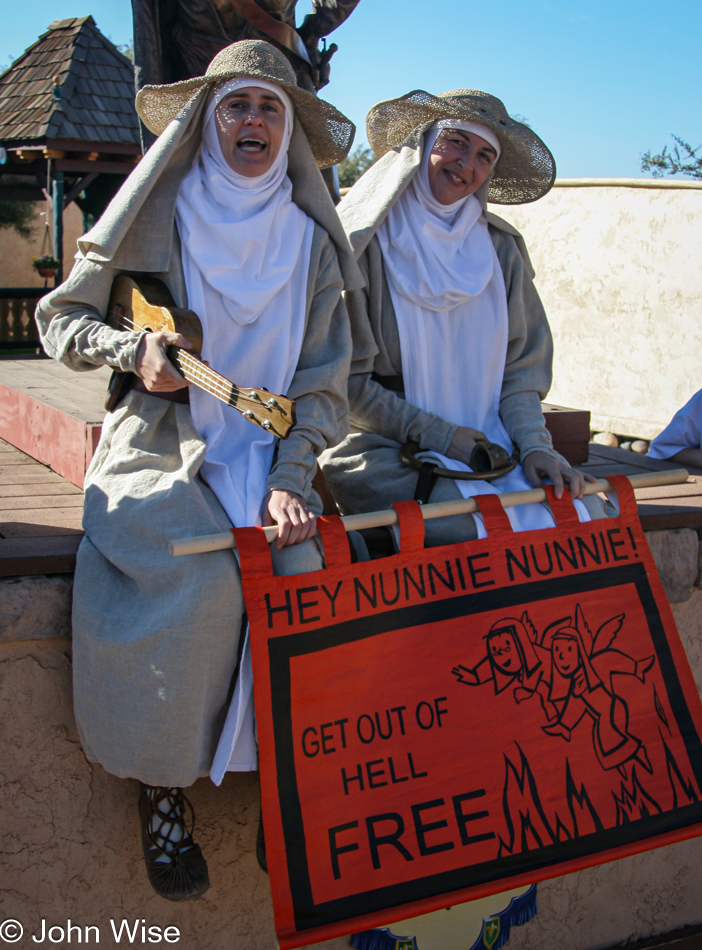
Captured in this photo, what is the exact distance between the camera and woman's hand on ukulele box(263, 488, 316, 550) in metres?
2.35

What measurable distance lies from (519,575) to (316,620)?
2.20 ft

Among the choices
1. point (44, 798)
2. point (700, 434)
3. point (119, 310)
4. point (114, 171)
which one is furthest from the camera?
point (114, 171)

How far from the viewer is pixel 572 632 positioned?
2658 mm

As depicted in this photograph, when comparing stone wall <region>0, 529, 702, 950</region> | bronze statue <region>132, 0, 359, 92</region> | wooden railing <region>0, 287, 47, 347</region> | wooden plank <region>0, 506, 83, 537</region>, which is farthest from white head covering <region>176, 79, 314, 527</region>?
wooden railing <region>0, 287, 47, 347</region>

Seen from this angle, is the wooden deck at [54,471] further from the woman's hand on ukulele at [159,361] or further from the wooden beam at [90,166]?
the wooden beam at [90,166]

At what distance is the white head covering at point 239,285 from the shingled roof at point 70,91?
7923 mm

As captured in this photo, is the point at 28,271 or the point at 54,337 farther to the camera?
the point at 28,271

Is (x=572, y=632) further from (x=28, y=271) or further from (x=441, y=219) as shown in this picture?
(x=28, y=271)

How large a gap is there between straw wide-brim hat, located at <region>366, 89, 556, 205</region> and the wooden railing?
6.81 metres

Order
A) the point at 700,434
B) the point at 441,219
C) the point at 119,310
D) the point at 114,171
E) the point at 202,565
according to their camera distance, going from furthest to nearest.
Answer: the point at 114,171 < the point at 700,434 < the point at 441,219 < the point at 119,310 < the point at 202,565

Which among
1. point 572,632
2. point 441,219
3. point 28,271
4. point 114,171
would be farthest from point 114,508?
point 28,271

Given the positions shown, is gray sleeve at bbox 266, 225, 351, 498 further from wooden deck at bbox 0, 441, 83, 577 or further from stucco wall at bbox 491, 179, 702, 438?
stucco wall at bbox 491, 179, 702, 438

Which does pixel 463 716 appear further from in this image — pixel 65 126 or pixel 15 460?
pixel 65 126

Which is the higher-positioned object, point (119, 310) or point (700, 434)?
point (119, 310)
